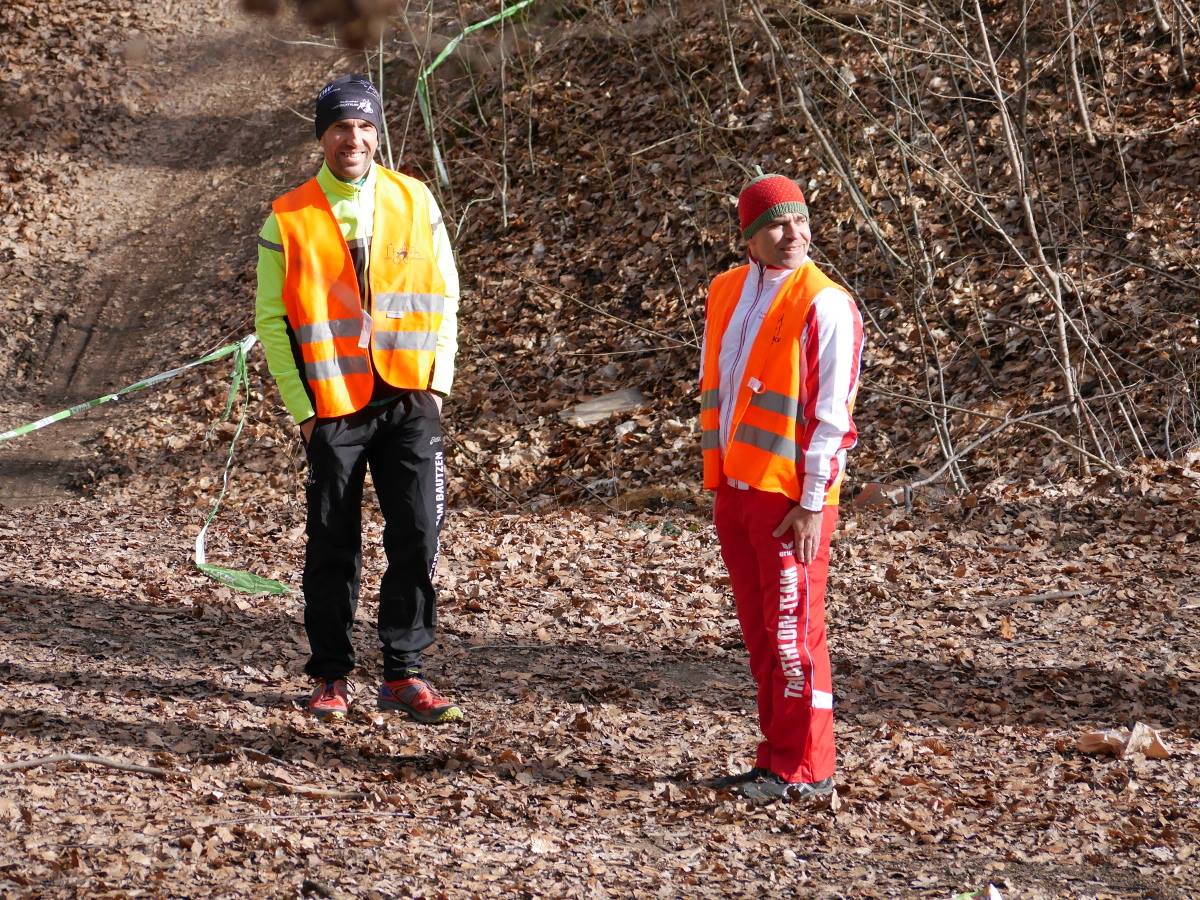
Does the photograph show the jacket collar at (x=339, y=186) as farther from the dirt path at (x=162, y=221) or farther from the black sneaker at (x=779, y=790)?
the dirt path at (x=162, y=221)

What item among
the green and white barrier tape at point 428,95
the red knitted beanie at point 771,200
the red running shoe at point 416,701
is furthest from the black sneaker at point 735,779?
the green and white barrier tape at point 428,95

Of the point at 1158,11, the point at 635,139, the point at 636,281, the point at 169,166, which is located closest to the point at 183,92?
the point at 169,166

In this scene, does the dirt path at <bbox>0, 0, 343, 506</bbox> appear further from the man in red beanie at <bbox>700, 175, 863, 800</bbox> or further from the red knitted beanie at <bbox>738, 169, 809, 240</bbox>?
the red knitted beanie at <bbox>738, 169, 809, 240</bbox>

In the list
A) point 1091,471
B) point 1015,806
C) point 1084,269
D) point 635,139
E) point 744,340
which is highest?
point 635,139

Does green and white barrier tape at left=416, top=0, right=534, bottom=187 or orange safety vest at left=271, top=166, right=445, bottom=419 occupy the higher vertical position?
green and white barrier tape at left=416, top=0, right=534, bottom=187

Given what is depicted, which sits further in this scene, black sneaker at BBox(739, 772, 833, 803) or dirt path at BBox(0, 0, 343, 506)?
dirt path at BBox(0, 0, 343, 506)

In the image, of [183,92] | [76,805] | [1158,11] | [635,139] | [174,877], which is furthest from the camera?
[183,92]

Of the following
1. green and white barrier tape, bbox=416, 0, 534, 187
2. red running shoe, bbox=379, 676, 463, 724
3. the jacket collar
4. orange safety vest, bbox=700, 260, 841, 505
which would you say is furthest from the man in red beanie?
green and white barrier tape, bbox=416, 0, 534, 187

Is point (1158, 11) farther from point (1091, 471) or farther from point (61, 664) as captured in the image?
point (61, 664)

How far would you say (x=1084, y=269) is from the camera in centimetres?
1046

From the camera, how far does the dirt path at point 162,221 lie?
12.8 m

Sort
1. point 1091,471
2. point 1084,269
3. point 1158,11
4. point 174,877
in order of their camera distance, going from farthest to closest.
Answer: point 1158,11, point 1084,269, point 1091,471, point 174,877

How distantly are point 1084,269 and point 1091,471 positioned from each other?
270cm

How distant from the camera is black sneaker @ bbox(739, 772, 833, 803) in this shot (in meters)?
4.24
